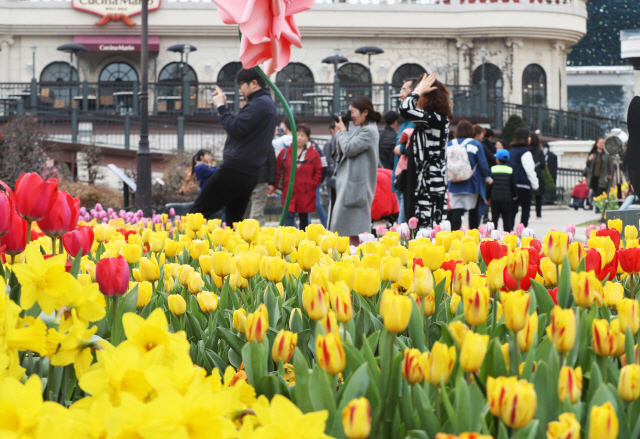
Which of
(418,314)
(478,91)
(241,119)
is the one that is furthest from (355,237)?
(478,91)

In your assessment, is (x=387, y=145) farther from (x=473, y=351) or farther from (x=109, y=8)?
(x=109, y=8)

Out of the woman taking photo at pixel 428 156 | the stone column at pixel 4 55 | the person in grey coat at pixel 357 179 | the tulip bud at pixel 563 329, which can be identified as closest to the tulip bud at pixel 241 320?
the tulip bud at pixel 563 329

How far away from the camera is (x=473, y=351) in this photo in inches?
40.9

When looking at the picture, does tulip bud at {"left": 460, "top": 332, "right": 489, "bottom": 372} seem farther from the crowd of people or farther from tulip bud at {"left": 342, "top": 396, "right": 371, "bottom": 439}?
the crowd of people

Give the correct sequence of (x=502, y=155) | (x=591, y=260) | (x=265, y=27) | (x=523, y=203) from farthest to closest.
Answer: (x=523, y=203) < (x=502, y=155) < (x=265, y=27) < (x=591, y=260)

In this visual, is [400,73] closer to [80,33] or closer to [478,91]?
[478,91]

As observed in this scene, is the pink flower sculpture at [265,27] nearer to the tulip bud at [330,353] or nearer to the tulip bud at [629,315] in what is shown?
the tulip bud at [629,315]

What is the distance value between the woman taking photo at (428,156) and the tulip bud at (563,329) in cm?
507

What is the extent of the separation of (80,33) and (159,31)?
343 centimetres

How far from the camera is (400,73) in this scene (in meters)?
33.4

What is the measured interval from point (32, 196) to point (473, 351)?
0.97 meters

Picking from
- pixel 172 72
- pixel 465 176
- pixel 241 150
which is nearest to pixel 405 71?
pixel 172 72

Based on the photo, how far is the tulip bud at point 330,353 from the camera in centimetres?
102

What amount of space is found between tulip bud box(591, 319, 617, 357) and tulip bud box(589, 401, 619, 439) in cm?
28
